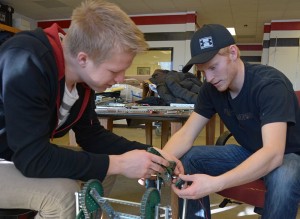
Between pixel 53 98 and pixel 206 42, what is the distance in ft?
1.99

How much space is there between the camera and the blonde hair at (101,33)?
83cm

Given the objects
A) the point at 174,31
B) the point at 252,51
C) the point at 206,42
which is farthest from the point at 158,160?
the point at 252,51

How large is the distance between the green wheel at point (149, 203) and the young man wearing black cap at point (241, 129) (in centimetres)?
21

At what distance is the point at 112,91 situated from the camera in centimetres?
267

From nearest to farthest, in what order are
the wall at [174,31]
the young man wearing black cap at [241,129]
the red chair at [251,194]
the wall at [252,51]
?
1. the young man wearing black cap at [241,129]
2. the red chair at [251,194]
3. the wall at [174,31]
4. the wall at [252,51]

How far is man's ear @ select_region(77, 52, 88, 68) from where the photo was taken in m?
0.86

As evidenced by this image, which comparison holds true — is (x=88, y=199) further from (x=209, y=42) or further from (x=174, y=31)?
(x=174, y=31)

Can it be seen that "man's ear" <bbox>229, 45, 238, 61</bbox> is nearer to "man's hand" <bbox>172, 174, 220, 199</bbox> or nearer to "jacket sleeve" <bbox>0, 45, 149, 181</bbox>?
"man's hand" <bbox>172, 174, 220, 199</bbox>

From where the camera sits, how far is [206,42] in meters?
1.14

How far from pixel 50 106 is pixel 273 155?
74 cm

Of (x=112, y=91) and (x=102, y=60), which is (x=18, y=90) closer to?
(x=102, y=60)

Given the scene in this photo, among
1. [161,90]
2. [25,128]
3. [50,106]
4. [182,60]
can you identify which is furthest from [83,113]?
[182,60]

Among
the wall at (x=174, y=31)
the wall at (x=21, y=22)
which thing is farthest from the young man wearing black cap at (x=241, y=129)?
the wall at (x=21, y=22)

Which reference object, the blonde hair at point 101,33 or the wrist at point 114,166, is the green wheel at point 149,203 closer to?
the wrist at point 114,166
